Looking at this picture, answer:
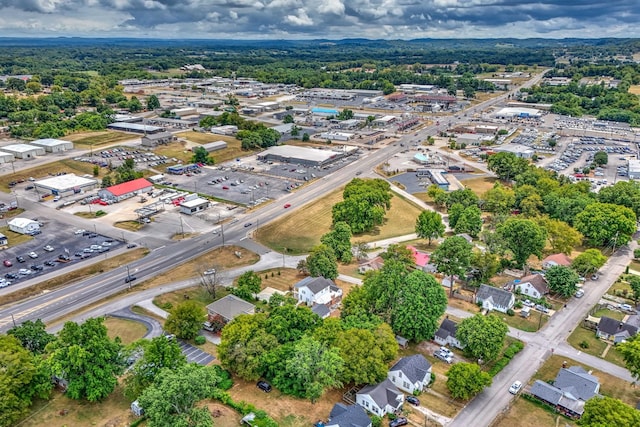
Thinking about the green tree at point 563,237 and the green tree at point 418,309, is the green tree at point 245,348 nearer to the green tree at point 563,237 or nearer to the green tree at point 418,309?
the green tree at point 418,309

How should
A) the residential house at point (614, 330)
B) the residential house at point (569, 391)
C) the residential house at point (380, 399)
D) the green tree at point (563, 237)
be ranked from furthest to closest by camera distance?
1. the green tree at point (563, 237)
2. the residential house at point (614, 330)
3. the residential house at point (569, 391)
4. the residential house at point (380, 399)

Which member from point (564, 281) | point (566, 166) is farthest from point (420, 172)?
point (564, 281)

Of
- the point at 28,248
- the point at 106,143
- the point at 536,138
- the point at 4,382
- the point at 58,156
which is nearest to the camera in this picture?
the point at 4,382

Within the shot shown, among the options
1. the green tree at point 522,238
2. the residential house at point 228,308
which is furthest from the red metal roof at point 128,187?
the green tree at point 522,238

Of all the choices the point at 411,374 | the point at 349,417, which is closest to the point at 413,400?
the point at 411,374

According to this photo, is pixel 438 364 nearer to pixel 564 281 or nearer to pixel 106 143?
pixel 564 281

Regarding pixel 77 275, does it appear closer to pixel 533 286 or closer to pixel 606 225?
pixel 533 286
